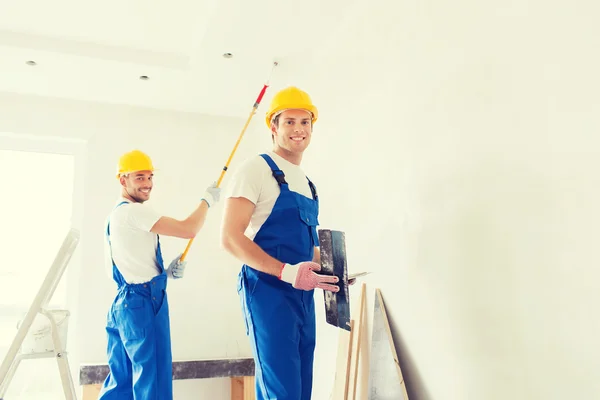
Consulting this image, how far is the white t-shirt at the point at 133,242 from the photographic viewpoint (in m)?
2.52

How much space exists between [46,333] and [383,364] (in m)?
1.56

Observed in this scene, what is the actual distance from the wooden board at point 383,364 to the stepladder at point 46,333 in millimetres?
1372

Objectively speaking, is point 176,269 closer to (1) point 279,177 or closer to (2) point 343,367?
(2) point 343,367

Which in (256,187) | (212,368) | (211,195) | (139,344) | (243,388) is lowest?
(243,388)

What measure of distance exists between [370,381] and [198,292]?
2298mm

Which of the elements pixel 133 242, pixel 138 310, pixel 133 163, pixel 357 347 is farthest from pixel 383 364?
pixel 133 163

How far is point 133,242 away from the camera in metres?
2.55

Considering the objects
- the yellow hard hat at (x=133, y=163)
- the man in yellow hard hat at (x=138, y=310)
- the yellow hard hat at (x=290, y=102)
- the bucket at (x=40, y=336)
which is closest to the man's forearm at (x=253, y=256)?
the yellow hard hat at (x=290, y=102)

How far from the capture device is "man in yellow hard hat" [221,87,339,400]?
5.16ft

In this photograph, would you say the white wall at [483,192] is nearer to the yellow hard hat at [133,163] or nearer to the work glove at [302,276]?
the work glove at [302,276]

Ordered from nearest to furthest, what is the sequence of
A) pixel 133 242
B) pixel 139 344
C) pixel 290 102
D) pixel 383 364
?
1. pixel 290 102
2. pixel 383 364
3. pixel 139 344
4. pixel 133 242

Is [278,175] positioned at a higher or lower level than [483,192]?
higher

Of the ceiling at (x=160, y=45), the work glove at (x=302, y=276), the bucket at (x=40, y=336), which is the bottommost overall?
the bucket at (x=40, y=336)

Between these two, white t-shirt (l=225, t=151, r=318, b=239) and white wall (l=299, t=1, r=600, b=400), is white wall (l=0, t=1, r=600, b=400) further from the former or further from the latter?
white t-shirt (l=225, t=151, r=318, b=239)
